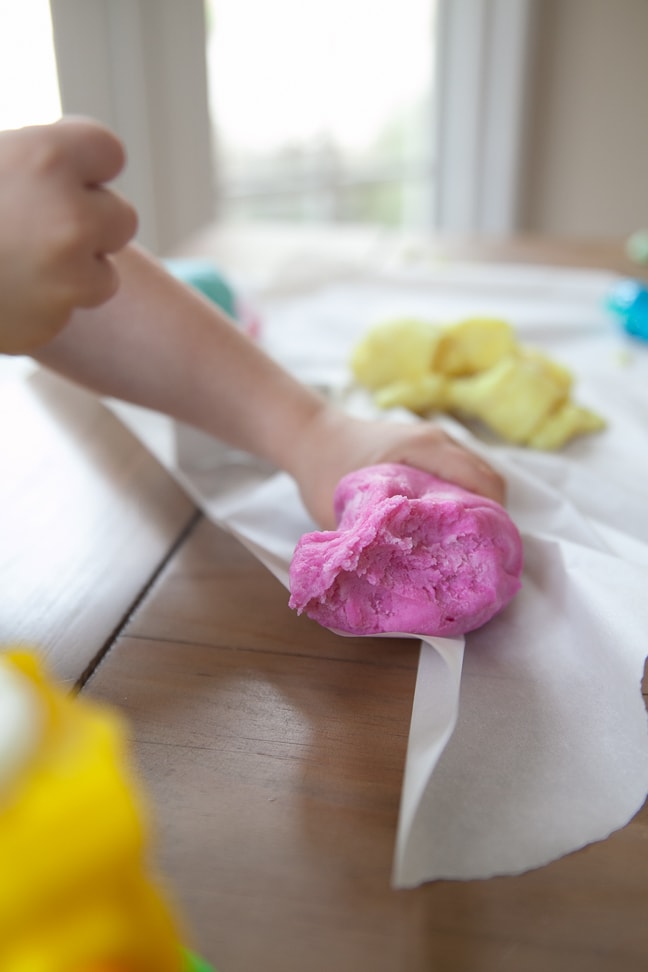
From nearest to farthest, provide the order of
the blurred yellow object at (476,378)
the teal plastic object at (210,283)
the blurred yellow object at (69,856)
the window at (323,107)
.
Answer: the blurred yellow object at (69,856) → the blurred yellow object at (476,378) → the teal plastic object at (210,283) → the window at (323,107)

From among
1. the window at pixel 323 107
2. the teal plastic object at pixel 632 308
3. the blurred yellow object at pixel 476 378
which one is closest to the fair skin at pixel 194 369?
the blurred yellow object at pixel 476 378

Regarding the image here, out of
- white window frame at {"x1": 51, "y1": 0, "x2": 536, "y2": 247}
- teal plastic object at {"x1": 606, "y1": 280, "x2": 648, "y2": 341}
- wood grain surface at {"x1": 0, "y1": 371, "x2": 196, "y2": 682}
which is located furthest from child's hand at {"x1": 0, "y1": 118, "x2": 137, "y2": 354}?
white window frame at {"x1": 51, "y1": 0, "x2": 536, "y2": 247}

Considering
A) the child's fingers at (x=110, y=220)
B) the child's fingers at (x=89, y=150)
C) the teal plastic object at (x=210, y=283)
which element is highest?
the child's fingers at (x=89, y=150)

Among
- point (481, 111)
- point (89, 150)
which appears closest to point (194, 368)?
point (89, 150)

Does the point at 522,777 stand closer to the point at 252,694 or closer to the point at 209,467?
the point at 252,694

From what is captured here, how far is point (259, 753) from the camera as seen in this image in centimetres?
39

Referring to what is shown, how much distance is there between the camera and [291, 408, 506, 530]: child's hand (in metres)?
0.53

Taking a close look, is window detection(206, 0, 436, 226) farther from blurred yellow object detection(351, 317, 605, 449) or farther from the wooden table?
the wooden table

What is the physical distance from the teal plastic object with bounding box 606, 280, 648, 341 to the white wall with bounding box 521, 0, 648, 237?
139 centimetres

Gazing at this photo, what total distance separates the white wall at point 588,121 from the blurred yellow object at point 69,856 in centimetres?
227

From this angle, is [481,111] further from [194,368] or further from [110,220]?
[110,220]

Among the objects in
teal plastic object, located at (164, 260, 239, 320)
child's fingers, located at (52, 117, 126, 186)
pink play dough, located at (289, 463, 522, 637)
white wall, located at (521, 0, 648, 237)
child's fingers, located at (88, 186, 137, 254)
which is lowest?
white wall, located at (521, 0, 648, 237)

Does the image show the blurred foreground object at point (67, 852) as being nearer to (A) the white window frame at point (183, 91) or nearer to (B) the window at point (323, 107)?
(A) the white window frame at point (183, 91)

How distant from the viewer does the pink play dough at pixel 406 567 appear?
450 mm
